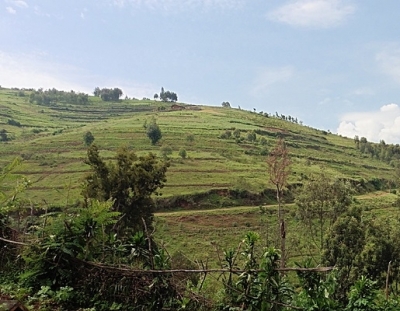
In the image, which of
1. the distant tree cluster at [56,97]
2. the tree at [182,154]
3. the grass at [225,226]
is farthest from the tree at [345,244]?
the distant tree cluster at [56,97]

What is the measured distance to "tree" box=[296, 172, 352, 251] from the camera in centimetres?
2984

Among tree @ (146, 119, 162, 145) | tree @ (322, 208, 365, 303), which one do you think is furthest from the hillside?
tree @ (322, 208, 365, 303)

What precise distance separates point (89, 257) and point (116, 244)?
554 millimetres

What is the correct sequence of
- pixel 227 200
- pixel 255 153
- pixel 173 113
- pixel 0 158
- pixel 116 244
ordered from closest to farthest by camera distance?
pixel 116 244
pixel 227 200
pixel 0 158
pixel 255 153
pixel 173 113

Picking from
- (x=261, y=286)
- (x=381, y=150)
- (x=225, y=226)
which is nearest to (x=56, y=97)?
(x=381, y=150)

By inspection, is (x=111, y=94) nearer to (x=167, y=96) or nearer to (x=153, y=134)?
(x=167, y=96)

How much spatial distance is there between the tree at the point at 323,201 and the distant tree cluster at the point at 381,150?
218 feet

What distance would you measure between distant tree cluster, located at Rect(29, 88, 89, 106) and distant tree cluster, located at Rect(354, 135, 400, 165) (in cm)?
8327

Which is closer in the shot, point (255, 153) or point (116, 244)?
point (116, 244)

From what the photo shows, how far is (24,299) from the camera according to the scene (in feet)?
19.3

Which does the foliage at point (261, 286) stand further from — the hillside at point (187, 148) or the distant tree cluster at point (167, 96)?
the distant tree cluster at point (167, 96)

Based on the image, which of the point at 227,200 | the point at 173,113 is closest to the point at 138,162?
the point at 227,200

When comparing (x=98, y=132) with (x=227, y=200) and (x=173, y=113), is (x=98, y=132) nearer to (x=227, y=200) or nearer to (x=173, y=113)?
(x=173, y=113)

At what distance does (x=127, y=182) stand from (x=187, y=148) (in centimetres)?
4630
